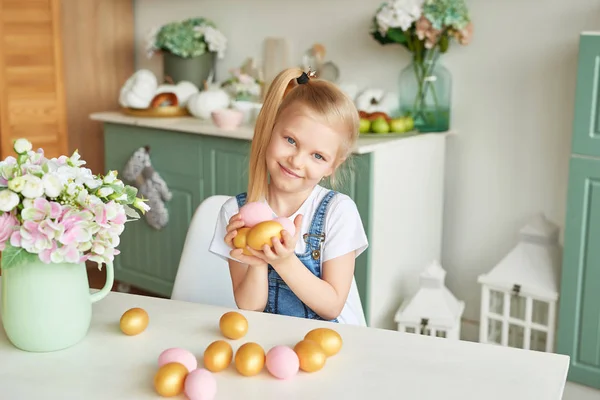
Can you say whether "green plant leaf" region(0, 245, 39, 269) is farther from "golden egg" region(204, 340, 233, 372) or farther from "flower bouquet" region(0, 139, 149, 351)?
"golden egg" region(204, 340, 233, 372)

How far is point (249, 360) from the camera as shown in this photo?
3.45 ft

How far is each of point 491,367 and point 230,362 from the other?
1.24 ft

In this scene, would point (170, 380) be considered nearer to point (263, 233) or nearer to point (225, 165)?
point (263, 233)

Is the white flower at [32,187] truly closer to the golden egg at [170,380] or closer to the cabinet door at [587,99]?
the golden egg at [170,380]

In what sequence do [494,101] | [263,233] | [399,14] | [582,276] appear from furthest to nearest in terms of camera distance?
[494,101], [399,14], [582,276], [263,233]

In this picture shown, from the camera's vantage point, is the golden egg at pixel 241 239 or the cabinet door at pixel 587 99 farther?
the cabinet door at pixel 587 99

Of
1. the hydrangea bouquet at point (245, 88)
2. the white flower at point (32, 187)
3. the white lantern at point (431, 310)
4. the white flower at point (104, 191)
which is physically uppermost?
the hydrangea bouquet at point (245, 88)

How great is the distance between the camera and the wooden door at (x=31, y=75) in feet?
10.8

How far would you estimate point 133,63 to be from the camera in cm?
388

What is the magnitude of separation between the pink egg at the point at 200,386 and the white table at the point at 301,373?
0.02m

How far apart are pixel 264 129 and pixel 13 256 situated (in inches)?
23.2

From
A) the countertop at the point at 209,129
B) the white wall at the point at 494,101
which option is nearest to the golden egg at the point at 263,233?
the countertop at the point at 209,129

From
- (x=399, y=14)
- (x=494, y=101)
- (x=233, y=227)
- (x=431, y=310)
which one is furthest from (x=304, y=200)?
(x=494, y=101)

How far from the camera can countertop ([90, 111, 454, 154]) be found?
2461 mm
